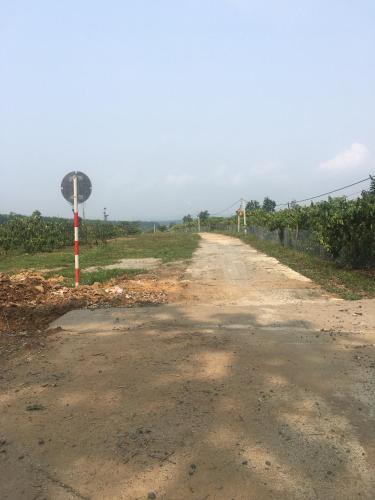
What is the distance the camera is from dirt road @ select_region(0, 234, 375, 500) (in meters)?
2.64

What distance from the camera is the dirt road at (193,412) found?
104 inches

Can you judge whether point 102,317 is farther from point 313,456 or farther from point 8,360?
point 313,456

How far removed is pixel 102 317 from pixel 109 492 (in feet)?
13.7

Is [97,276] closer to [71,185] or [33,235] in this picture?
[71,185]

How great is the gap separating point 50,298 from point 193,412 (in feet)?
17.7

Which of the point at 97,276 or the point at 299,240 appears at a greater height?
the point at 299,240

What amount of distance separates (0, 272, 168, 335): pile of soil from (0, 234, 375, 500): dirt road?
1.03 metres

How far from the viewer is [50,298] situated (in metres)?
8.18

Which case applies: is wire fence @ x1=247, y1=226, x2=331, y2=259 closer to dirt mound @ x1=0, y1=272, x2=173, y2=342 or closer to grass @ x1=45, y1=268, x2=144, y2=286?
grass @ x1=45, y1=268, x2=144, y2=286

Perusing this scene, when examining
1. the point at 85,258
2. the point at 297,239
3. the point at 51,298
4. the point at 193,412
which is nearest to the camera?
the point at 193,412

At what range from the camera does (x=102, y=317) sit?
21.8 ft

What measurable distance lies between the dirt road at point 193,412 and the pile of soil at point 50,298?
1.03 meters

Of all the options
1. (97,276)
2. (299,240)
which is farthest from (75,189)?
(299,240)

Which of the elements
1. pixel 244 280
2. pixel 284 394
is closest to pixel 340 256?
pixel 244 280
